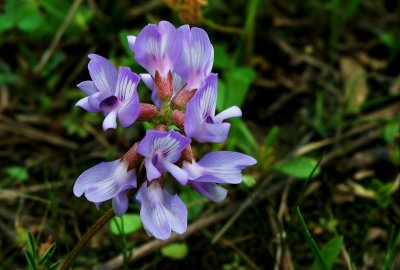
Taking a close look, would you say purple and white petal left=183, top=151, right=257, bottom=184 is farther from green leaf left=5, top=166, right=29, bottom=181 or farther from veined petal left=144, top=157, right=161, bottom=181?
green leaf left=5, top=166, right=29, bottom=181

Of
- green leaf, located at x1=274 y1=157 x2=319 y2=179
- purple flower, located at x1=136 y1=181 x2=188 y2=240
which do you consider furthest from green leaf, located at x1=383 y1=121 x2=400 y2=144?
purple flower, located at x1=136 y1=181 x2=188 y2=240

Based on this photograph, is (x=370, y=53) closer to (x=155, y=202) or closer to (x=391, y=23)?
(x=391, y=23)

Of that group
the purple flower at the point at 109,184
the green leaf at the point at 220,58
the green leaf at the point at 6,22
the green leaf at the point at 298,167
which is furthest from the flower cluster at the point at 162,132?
the green leaf at the point at 6,22

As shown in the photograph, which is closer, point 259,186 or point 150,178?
point 150,178

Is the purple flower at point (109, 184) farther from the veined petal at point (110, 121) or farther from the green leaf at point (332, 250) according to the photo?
the green leaf at point (332, 250)

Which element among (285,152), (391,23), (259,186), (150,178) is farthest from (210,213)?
(391,23)

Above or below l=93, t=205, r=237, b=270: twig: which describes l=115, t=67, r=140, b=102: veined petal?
above

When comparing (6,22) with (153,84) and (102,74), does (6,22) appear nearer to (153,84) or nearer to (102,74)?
(153,84)
